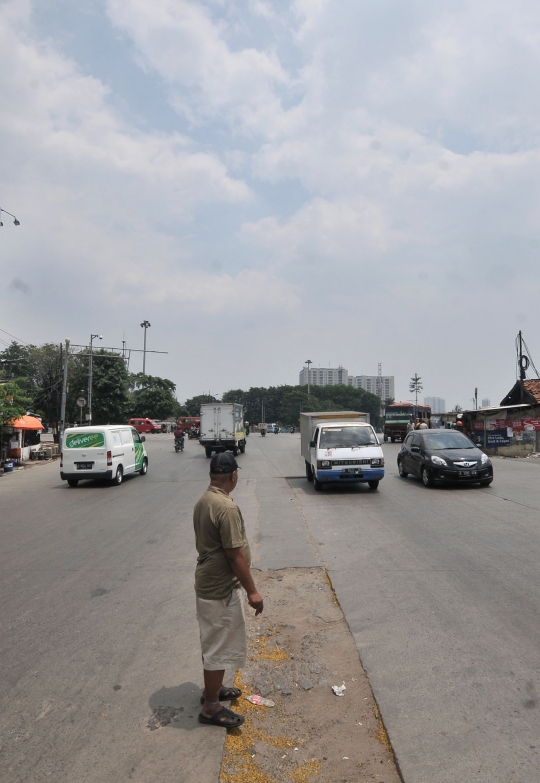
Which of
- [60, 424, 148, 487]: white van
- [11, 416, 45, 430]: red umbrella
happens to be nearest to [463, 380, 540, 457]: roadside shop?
[60, 424, 148, 487]: white van

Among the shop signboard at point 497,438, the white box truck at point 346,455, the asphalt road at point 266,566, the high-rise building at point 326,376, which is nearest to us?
the asphalt road at point 266,566

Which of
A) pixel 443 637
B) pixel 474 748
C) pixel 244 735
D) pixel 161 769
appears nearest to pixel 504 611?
pixel 443 637

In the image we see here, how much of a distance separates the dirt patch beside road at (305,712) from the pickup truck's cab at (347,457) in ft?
29.0

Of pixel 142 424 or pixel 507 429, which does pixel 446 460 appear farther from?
pixel 142 424

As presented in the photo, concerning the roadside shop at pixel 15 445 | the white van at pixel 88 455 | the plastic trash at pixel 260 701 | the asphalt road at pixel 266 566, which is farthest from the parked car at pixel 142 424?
the plastic trash at pixel 260 701

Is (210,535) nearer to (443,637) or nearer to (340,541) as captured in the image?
(443,637)

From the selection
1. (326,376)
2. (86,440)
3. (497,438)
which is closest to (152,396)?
(497,438)

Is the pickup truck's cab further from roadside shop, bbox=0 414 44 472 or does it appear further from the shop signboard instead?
the shop signboard

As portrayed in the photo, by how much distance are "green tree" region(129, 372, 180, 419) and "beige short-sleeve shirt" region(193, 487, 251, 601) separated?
78229mm

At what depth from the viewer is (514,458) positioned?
26.4 metres

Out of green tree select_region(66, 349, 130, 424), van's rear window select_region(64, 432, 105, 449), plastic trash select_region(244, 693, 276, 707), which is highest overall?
green tree select_region(66, 349, 130, 424)

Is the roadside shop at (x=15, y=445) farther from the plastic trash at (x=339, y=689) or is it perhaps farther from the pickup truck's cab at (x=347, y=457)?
the plastic trash at (x=339, y=689)

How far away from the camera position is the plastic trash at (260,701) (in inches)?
156

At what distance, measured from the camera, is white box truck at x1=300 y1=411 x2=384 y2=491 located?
48.0ft
